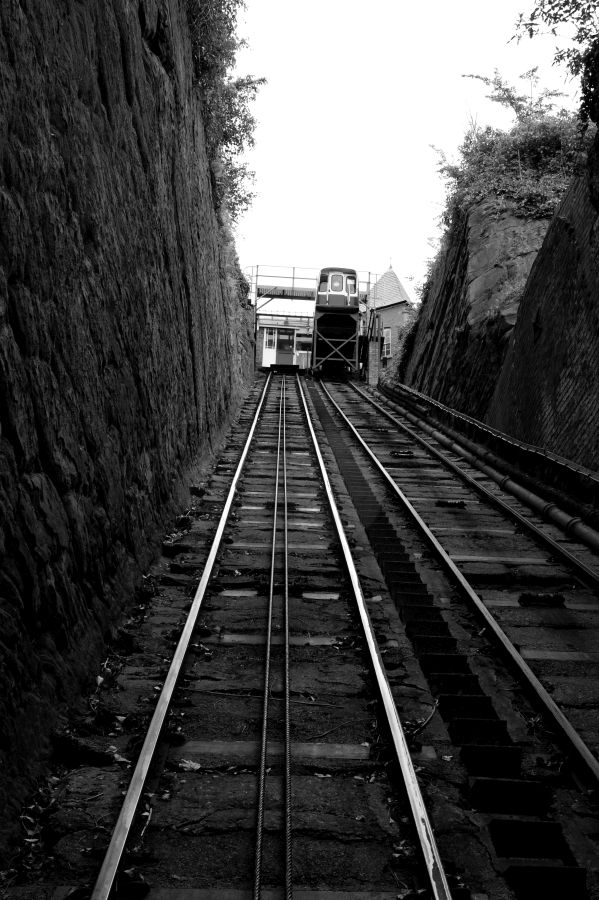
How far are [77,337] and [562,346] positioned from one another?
866 centimetres

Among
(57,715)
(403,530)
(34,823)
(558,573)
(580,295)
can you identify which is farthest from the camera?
(580,295)

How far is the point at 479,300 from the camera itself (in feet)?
64.3

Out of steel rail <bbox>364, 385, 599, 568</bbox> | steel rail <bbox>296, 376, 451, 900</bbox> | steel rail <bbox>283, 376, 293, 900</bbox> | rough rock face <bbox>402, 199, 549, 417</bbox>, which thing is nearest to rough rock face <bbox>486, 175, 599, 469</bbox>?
Result: steel rail <bbox>364, 385, 599, 568</bbox>

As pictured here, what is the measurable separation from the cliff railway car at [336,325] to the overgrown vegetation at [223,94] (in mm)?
9524

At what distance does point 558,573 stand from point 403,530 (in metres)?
2.25

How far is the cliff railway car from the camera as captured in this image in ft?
108

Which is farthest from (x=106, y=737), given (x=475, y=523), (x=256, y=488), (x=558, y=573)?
(x=256, y=488)

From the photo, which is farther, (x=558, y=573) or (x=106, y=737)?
(x=558, y=573)

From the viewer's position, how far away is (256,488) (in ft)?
39.1

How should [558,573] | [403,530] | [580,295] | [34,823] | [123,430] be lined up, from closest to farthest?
[34,823]
[123,430]
[558,573]
[403,530]
[580,295]

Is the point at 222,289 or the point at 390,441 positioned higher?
the point at 222,289

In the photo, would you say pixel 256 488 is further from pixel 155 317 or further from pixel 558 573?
pixel 558 573

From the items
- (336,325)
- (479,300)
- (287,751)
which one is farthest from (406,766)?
(336,325)

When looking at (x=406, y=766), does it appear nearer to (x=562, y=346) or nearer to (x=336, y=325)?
(x=562, y=346)
